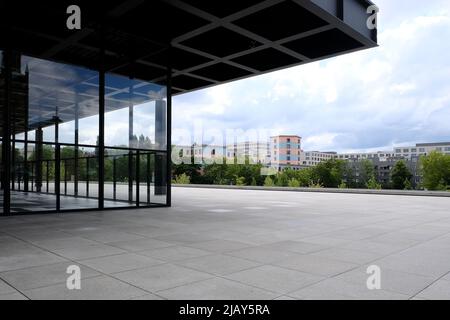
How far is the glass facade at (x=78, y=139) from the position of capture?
47.4 feet

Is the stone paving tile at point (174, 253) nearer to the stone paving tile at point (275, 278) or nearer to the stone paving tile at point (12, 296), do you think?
the stone paving tile at point (275, 278)

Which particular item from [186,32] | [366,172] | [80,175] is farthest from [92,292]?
[366,172]

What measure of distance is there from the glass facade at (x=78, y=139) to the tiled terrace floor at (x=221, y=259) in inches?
145

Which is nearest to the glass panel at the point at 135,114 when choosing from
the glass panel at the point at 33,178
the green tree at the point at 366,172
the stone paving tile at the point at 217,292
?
the glass panel at the point at 33,178

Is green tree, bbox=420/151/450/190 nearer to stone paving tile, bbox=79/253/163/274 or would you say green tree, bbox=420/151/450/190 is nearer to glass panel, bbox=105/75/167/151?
glass panel, bbox=105/75/167/151

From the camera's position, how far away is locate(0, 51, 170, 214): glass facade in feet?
47.4

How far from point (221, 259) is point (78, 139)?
1139cm

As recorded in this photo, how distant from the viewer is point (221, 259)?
271 inches

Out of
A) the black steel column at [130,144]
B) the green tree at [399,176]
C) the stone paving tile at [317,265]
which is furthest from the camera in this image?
the green tree at [399,176]

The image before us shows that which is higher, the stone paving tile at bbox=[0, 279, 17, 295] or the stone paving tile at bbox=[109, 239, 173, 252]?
the stone paving tile at bbox=[0, 279, 17, 295]

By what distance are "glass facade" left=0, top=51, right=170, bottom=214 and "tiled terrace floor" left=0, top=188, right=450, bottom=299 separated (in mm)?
3682

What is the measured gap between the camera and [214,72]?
2052cm

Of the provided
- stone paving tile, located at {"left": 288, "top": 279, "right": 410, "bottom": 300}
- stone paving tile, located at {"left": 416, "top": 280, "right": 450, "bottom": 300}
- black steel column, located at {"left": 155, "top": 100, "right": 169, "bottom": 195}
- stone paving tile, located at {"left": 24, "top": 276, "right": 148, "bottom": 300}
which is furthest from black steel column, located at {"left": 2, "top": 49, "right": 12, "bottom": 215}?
stone paving tile, located at {"left": 416, "top": 280, "right": 450, "bottom": 300}
